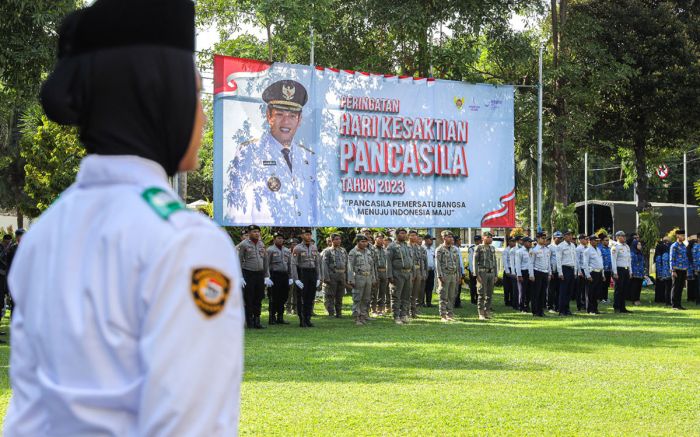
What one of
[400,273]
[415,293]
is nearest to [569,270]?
[415,293]

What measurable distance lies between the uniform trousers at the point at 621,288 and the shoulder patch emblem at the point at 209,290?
2141 centimetres

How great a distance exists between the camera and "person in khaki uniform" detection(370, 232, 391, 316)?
20141mm

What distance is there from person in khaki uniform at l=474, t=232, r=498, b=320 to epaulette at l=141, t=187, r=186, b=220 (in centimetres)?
1844

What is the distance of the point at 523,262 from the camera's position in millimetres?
21500

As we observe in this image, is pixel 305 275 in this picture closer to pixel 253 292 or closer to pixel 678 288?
pixel 253 292

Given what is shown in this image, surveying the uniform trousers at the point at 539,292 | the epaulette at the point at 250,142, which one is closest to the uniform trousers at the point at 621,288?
the uniform trousers at the point at 539,292

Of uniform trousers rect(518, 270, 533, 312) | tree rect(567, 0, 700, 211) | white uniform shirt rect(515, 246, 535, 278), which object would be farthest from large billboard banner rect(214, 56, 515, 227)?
tree rect(567, 0, 700, 211)

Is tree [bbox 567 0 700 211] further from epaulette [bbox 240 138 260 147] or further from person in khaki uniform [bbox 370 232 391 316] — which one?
epaulette [bbox 240 138 260 147]

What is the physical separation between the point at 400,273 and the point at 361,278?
104 centimetres

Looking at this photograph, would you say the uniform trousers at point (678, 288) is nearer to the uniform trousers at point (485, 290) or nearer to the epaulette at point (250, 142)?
the uniform trousers at point (485, 290)

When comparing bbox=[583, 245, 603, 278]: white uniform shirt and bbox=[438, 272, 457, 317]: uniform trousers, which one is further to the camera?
bbox=[583, 245, 603, 278]: white uniform shirt

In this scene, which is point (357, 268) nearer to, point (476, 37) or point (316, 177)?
point (316, 177)

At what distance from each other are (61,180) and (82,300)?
33.4 m

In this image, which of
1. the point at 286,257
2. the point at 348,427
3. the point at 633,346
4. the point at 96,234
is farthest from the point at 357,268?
the point at 96,234
